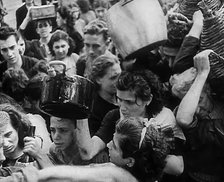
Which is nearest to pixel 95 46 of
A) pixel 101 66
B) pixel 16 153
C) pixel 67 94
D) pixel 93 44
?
pixel 93 44

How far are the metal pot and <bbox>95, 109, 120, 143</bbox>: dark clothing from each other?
13.3 inches

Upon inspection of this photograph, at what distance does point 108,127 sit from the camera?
4.05m

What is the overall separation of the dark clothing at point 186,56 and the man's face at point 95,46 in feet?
4.99

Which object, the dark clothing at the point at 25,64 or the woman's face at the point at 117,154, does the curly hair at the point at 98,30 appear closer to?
the dark clothing at the point at 25,64

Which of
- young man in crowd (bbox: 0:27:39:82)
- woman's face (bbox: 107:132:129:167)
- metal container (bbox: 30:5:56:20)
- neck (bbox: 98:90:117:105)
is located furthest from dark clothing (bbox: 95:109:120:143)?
metal container (bbox: 30:5:56:20)

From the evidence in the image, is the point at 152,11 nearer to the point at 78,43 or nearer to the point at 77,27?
the point at 78,43

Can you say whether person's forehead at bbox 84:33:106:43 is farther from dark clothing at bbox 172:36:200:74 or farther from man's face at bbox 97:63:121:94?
dark clothing at bbox 172:36:200:74

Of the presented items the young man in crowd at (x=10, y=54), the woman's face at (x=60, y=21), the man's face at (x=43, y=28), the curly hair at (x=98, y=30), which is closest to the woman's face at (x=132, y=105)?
the curly hair at (x=98, y=30)

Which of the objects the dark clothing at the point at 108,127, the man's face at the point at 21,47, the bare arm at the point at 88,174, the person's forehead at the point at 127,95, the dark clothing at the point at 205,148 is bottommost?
the dark clothing at the point at 205,148

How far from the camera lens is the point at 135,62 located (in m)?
4.00

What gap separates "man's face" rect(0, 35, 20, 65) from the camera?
19.2 ft

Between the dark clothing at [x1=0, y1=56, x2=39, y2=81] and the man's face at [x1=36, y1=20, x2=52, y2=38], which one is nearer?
the dark clothing at [x1=0, y1=56, x2=39, y2=81]

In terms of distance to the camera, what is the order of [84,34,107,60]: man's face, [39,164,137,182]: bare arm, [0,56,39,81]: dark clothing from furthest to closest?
[0,56,39,81]: dark clothing
[84,34,107,60]: man's face
[39,164,137,182]: bare arm

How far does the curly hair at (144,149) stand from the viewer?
2.97 metres
